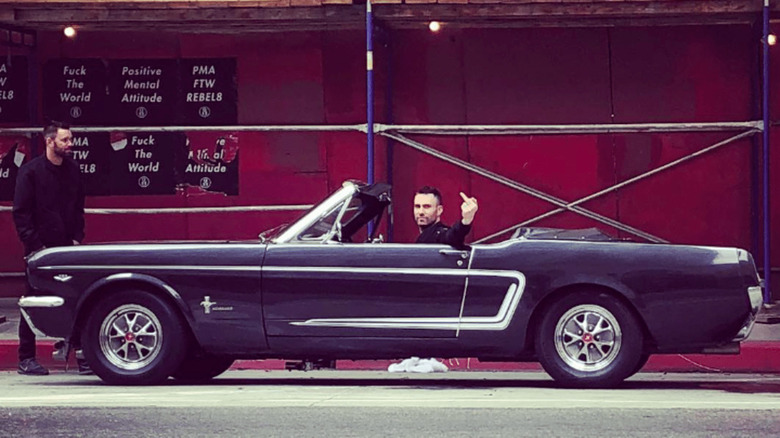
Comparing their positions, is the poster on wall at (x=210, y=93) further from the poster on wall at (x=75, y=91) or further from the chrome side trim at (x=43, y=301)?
the chrome side trim at (x=43, y=301)

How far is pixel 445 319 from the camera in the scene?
10.2 meters

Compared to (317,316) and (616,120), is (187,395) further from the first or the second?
(616,120)

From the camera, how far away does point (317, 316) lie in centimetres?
1031

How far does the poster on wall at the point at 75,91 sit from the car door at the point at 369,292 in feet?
22.7

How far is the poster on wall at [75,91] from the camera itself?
660 inches

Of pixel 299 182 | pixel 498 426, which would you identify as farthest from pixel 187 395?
pixel 299 182

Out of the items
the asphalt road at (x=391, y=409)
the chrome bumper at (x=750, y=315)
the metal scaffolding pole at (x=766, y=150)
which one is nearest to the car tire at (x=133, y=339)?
the asphalt road at (x=391, y=409)

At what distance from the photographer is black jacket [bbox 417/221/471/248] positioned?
33.8 ft

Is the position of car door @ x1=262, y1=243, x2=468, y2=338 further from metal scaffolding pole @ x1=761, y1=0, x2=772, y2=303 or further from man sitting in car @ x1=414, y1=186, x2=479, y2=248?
metal scaffolding pole @ x1=761, y1=0, x2=772, y2=303

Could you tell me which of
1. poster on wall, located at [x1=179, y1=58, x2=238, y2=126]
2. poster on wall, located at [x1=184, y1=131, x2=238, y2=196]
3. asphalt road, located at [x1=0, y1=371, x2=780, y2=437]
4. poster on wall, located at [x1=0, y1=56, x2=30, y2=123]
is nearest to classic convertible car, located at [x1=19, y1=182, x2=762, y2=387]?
asphalt road, located at [x1=0, y1=371, x2=780, y2=437]

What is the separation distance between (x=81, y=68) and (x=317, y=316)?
288 inches

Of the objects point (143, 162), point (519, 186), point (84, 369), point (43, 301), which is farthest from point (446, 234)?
point (143, 162)

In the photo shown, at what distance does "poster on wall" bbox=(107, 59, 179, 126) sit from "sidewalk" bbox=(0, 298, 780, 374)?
3679mm

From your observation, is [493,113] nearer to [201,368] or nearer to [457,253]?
[201,368]
